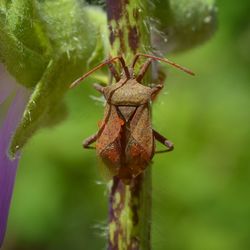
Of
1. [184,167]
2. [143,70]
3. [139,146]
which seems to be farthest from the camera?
[184,167]

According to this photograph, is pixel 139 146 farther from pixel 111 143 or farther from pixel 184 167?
pixel 184 167

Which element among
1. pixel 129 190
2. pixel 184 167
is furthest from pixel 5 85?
pixel 184 167

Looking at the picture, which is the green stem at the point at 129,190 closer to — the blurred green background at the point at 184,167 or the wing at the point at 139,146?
the wing at the point at 139,146

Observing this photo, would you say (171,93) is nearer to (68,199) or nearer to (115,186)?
(68,199)

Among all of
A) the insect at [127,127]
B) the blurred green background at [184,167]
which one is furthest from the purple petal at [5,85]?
the blurred green background at [184,167]

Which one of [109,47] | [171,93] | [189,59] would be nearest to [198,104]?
[171,93]

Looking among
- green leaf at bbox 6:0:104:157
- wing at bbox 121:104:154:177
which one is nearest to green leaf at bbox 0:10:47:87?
green leaf at bbox 6:0:104:157

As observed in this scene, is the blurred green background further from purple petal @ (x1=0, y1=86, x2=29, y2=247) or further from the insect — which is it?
the insect
